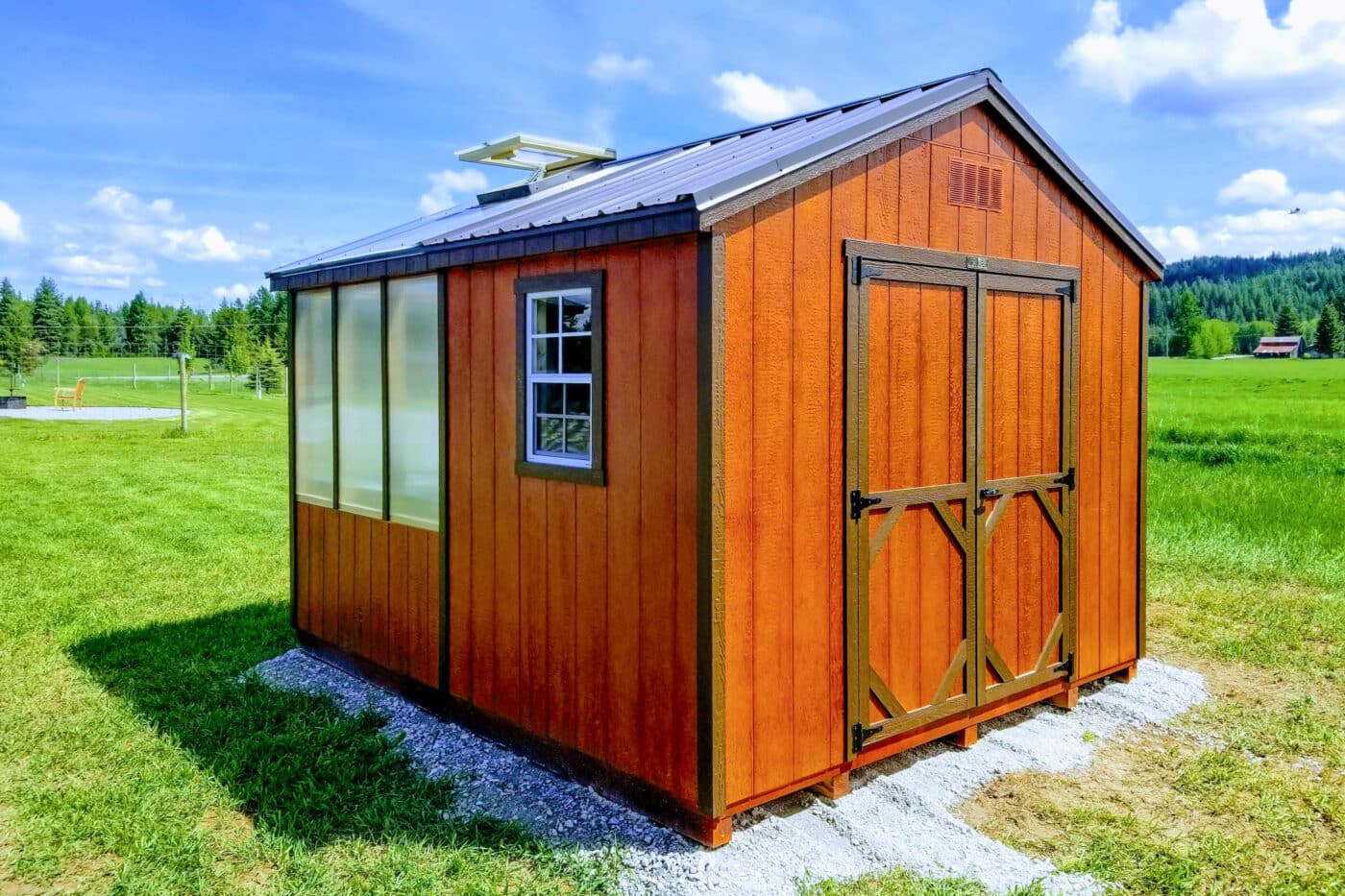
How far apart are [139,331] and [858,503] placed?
227ft

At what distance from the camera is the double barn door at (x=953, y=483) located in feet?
16.0

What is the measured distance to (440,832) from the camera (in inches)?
177

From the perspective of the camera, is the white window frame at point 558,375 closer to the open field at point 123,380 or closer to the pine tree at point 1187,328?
the open field at point 123,380

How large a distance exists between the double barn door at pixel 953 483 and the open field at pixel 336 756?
69 cm

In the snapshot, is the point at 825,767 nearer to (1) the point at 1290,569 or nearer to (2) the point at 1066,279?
(2) the point at 1066,279

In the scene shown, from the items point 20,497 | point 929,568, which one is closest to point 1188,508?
point 929,568

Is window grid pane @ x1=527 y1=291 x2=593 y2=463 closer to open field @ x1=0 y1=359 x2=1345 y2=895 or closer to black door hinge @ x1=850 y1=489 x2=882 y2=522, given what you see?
black door hinge @ x1=850 y1=489 x2=882 y2=522

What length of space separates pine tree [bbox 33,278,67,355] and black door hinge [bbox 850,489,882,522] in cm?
5906

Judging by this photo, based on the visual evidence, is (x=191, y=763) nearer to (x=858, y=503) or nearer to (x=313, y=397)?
(x=313, y=397)

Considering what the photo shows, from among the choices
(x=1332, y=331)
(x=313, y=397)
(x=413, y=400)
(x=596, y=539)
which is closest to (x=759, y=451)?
(x=596, y=539)

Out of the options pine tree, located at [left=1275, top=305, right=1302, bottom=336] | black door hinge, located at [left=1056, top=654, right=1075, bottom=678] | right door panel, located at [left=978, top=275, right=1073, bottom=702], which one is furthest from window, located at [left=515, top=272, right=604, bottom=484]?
pine tree, located at [left=1275, top=305, right=1302, bottom=336]

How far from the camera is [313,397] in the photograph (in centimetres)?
744

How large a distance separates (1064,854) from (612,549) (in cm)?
238

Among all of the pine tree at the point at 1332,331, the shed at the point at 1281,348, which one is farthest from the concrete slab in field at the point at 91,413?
the shed at the point at 1281,348
